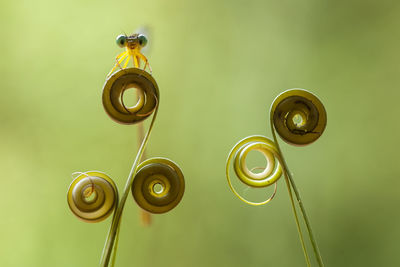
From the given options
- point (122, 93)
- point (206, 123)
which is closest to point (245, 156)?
point (122, 93)

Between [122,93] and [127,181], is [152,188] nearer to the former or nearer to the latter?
[127,181]

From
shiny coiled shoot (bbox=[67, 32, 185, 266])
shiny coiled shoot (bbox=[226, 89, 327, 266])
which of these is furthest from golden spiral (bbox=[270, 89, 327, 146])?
shiny coiled shoot (bbox=[67, 32, 185, 266])

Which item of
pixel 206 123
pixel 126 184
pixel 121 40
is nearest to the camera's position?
pixel 126 184

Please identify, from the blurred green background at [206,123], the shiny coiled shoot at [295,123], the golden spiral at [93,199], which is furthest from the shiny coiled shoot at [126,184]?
the blurred green background at [206,123]

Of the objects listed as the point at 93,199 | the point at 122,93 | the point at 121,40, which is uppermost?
the point at 121,40

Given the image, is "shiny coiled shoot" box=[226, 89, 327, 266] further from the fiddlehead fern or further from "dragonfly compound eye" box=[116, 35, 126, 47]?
"dragonfly compound eye" box=[116, 35, 126, 47]
